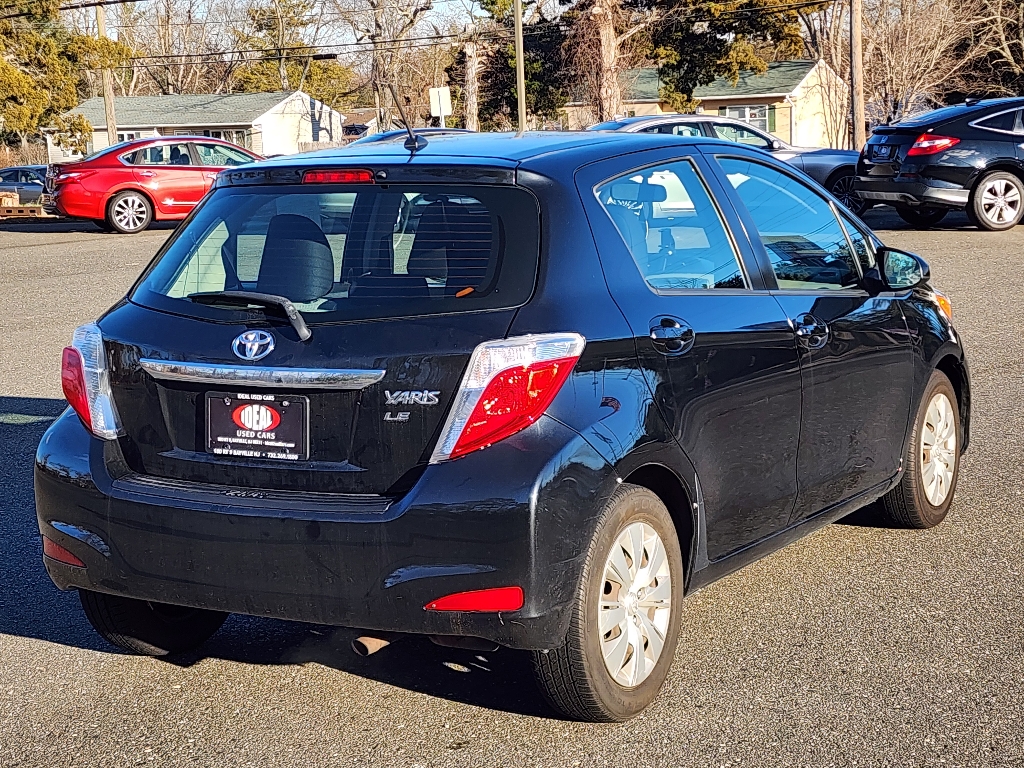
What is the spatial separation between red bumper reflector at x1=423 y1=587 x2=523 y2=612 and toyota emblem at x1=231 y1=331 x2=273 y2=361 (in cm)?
83

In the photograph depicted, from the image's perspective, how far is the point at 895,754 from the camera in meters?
3.63

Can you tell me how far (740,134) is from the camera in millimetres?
21188

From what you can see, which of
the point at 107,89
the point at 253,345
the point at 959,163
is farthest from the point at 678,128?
the point at 107,89

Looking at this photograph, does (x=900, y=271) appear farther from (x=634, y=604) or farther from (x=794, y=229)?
(x=634, y=604)

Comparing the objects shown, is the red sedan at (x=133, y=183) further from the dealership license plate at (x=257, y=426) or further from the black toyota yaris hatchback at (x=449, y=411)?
the dealership license plate at (x=257, y=426)

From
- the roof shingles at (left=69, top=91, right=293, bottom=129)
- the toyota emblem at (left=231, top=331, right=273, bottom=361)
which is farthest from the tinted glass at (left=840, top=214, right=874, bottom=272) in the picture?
the roof shingles at (left=69, top=91, right=293, bottom=129)

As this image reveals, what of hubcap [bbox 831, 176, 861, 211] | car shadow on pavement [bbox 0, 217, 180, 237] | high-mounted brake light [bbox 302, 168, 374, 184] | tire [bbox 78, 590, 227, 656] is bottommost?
car shadow on pavement [bbox 0, 217, 180, 237]

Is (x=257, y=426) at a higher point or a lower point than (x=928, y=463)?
higher

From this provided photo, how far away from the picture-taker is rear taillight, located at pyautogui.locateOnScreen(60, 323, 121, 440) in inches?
153

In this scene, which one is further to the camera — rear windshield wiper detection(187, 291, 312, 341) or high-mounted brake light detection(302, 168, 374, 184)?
high-mounted brake light detection(302, 168, 374, 184)

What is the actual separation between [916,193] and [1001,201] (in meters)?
1.31

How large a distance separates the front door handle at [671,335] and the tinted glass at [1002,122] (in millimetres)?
15172

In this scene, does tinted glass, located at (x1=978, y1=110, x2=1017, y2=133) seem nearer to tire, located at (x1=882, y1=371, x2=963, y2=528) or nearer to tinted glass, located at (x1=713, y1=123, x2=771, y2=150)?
tinted glass, located at (x1=713, y1=123, x2=771, y2=150)

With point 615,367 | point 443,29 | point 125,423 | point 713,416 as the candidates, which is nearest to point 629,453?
point 615,367
